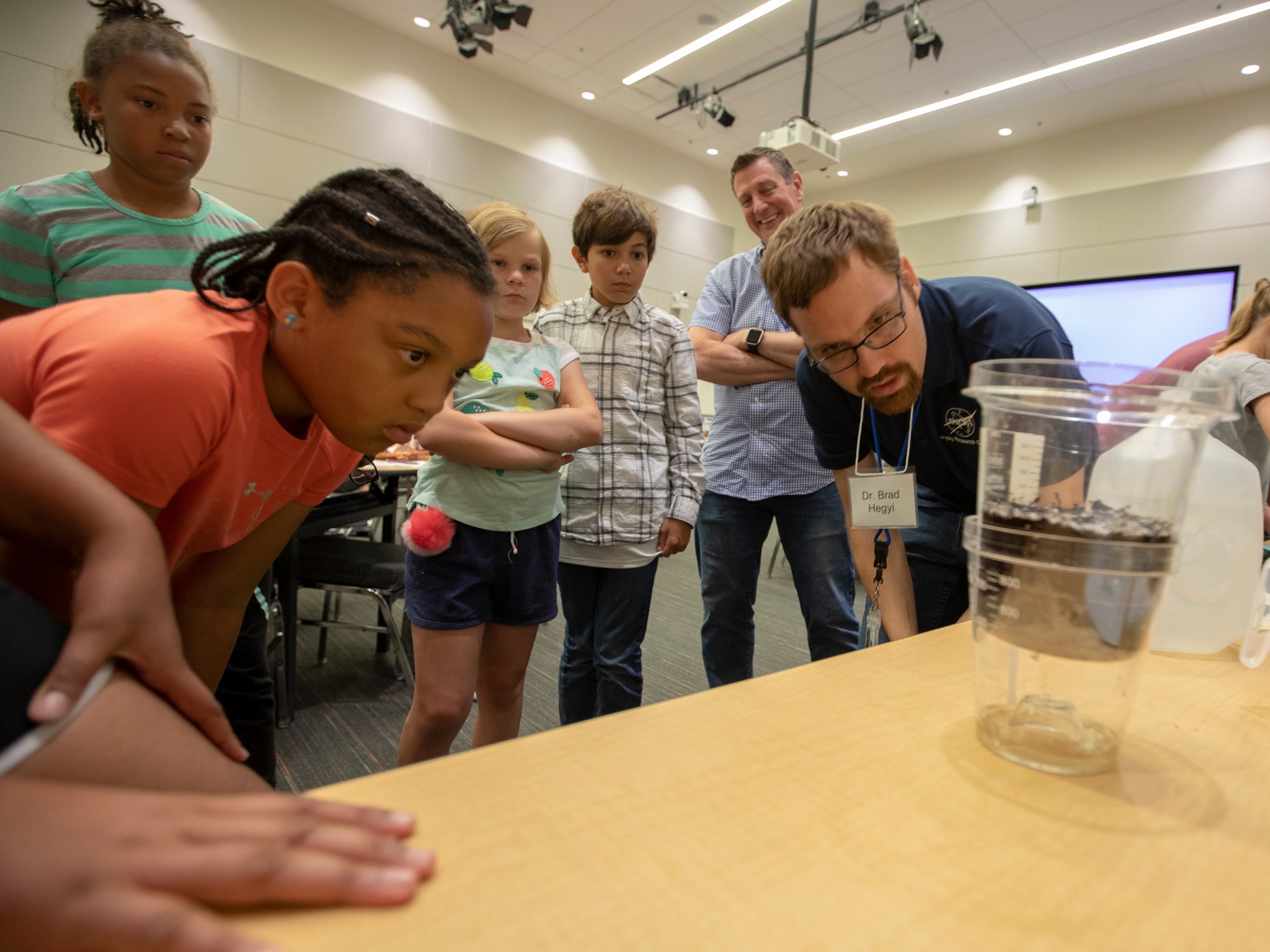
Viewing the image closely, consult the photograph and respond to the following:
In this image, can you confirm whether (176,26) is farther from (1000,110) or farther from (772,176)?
(1000,110)

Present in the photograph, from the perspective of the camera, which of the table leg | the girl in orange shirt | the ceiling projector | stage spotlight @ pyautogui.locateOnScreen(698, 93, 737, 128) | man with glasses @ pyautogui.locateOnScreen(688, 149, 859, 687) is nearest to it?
the girl in orange shirt

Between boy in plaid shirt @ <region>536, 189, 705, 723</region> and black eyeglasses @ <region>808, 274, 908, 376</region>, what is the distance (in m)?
0.57

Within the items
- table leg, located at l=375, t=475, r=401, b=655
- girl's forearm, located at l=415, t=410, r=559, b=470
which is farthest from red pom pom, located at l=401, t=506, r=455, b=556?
table leg, located at l=375, t=475, r=401, b=655

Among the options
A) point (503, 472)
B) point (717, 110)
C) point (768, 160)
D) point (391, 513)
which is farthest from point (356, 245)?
point (717, 110)

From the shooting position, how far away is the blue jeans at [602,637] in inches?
66.6

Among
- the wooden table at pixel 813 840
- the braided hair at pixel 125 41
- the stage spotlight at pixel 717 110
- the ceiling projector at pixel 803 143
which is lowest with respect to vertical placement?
the wooden table at pixel 813 840

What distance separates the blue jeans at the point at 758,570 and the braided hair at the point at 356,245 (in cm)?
121

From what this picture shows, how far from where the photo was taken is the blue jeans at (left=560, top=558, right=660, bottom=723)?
1.69m

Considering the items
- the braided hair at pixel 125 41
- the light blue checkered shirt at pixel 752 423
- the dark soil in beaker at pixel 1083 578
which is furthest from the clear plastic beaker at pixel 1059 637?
the braided hair at pixel 125 41

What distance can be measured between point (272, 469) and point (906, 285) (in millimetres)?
1097

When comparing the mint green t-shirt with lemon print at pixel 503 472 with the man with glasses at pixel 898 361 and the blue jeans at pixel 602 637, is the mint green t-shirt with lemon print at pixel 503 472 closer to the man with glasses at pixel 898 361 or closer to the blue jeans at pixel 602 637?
the blue jeans at pixel 602 637

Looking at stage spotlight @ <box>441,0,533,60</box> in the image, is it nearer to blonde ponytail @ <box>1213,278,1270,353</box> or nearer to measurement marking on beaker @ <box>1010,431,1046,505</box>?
blonde ponytail @ <box>1213,278,1270,353</box>

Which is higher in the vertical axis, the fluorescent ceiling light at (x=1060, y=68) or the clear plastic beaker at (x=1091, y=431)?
the fluorescent ceiling light at (x=1060, y=68)

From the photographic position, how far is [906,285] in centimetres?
126
